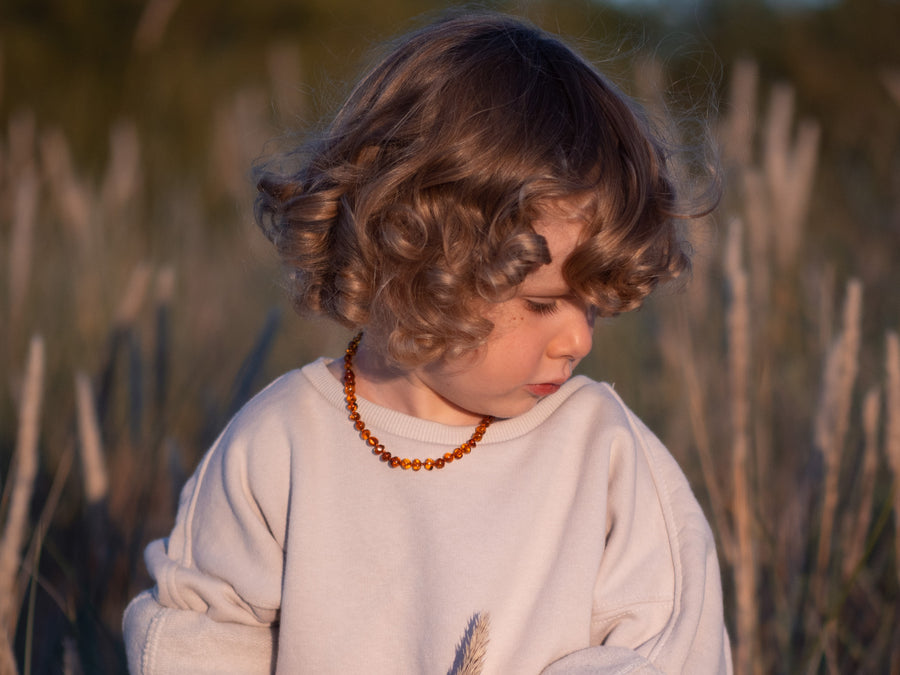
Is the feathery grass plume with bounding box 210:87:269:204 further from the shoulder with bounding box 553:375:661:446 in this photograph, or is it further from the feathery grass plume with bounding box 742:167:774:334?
the shoulder with bounding box 553:375:661:446

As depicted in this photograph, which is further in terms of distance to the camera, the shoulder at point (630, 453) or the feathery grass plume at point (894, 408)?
the feathery grass plume at point (894, 408)

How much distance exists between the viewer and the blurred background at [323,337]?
1.39m

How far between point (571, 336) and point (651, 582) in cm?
29

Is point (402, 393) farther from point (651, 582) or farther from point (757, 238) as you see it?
point (757, 238)

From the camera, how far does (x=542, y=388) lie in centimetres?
104

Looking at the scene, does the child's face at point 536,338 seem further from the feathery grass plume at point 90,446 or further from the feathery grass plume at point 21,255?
the feathery grass plume at point 21,255

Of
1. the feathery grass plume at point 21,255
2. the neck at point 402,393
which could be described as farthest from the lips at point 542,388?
the feathery grass plume at point 21,255

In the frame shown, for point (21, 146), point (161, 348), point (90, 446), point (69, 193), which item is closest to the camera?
point (90, 446)

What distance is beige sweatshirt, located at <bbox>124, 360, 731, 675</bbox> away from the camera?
1.03 meters

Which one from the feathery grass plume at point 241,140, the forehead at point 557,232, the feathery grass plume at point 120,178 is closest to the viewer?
the forehead at point 557,232

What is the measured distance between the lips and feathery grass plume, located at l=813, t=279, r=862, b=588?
0.55 m

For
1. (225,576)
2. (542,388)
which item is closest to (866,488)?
(542,388)

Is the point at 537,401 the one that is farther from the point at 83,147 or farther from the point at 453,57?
the point at 83,147

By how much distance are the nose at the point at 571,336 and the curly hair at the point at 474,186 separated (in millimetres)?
30
